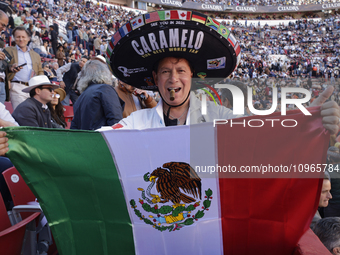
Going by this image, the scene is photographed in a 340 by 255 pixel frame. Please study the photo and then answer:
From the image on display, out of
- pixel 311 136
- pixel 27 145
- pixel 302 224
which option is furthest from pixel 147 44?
pixel 302 224

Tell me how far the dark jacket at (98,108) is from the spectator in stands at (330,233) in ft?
6.36

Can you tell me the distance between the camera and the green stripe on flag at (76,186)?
160 centimetres

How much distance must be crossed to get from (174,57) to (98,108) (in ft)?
3.95

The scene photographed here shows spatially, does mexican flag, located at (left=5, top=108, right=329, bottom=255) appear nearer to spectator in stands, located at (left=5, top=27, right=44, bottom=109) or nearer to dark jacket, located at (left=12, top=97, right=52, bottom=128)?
dark jacket, located at (left=12, top=97, right=52, bottom=128)

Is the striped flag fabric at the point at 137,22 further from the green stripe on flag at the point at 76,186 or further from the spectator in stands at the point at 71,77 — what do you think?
the spectator in stands at the point at 71,77

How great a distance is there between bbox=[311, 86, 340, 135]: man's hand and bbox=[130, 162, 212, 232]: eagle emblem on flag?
0.65 m

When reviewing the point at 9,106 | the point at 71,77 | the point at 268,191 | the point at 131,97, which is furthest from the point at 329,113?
the point at 71,77

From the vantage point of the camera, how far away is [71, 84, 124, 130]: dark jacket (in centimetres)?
297

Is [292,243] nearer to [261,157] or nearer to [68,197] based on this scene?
[261,157]

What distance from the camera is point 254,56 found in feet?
124

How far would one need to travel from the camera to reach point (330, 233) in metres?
2.11

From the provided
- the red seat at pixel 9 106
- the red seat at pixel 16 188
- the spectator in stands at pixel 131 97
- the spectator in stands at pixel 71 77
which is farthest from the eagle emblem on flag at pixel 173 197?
the spectator in stands at pixel 71 77

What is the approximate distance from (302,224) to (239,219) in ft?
1.01

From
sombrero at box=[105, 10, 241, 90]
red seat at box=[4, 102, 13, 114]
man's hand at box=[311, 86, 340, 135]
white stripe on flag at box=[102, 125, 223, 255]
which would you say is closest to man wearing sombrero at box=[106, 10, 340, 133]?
sombrero at box=[105, 10, 241, 90]
